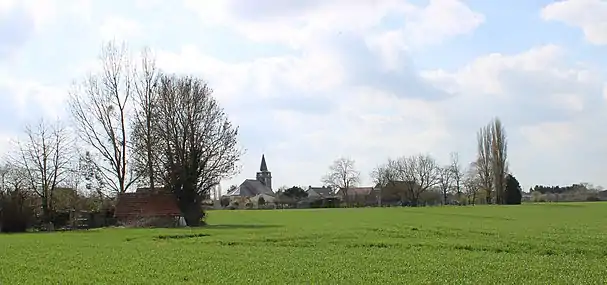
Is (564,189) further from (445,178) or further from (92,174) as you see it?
(92,174)

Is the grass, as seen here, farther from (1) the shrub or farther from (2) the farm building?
(1) the shrub

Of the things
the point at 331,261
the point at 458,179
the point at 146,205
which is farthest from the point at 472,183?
the point at 331,261

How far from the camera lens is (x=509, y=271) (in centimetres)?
2077

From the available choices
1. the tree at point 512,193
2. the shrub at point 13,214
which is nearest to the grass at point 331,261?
the shrub at point 13,214

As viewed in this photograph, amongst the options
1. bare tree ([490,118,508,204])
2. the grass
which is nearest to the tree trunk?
the grass

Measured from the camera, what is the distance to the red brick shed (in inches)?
→ 2320

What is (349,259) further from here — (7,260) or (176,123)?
(176,123)

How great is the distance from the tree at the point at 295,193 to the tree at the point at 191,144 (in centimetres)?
10292

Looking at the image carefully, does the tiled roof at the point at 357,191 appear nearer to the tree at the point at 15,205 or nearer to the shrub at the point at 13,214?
the tree at the point at 15,205

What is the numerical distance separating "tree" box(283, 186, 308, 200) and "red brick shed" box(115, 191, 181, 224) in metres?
104

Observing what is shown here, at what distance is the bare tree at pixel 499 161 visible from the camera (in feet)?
414

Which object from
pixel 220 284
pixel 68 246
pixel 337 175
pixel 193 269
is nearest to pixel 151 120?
pixel 68 246

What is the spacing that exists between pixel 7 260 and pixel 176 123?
3672 centimetres

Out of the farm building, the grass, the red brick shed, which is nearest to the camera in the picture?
the grass
